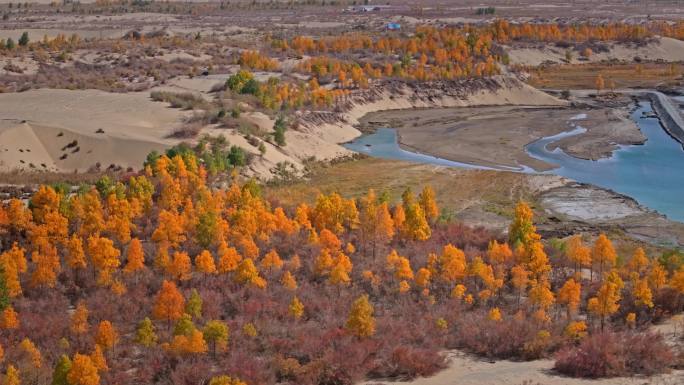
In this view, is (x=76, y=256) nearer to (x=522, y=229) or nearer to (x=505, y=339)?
(x=505, y=339)

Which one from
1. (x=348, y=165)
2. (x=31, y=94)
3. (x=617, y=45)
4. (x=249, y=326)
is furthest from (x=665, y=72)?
(x=249, y=326)

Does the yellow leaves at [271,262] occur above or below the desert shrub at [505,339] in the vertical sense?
above

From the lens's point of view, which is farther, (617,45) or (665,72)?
(617,45)

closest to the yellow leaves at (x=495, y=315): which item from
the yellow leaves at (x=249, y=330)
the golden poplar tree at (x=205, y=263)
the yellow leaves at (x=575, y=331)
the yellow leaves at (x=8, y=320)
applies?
the yellow leaves at (x=575, y=331)

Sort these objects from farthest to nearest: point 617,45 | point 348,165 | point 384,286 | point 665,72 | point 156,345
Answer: point 617,45
point 665,72
point 348,165
point 384,286
point 156,345

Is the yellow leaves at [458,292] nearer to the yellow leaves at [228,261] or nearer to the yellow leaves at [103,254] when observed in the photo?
the yellow leaves at [228,261]

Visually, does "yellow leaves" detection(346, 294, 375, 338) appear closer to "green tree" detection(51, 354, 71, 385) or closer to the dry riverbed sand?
"green tree" detection(51, 354, 71, 385)

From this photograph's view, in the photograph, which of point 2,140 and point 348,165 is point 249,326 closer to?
point 2,140
